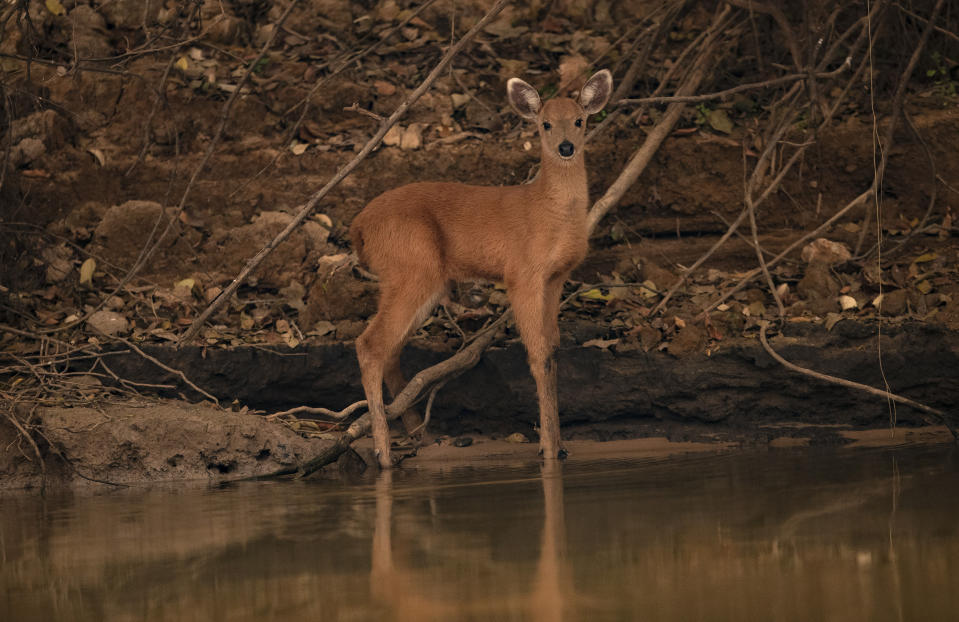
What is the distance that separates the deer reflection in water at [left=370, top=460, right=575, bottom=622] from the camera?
2846mm

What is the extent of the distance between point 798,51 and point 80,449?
20.1ft

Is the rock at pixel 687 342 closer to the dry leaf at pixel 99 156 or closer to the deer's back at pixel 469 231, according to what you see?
the deer's back at pixel 469 231

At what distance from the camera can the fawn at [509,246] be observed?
22.5 ft

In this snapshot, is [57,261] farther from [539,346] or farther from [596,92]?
[596,92]

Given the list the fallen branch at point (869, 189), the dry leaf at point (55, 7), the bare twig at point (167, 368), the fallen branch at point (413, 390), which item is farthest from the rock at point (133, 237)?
the fallen branch at point (869, 189)

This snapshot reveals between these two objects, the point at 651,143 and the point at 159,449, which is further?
Result: the point at 651,143

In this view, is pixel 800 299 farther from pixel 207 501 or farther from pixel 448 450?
pixel 207 501

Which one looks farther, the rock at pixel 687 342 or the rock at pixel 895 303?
the rock at pixel 895 303

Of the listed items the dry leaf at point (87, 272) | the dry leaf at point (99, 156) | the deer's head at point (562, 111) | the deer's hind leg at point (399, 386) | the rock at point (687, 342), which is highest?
the dry leaf at point (99, 156)

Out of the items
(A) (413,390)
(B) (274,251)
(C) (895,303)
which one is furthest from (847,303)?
(B) (274,251)

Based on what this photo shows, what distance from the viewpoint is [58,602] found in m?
3.26

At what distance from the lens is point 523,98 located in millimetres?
6969

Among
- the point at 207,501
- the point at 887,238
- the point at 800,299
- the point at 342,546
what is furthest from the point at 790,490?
the point at 887,238

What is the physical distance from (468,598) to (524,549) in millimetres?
655
